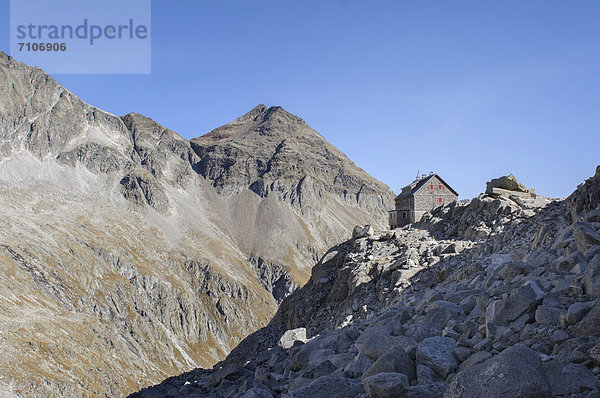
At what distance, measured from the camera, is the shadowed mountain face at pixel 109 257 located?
258ft

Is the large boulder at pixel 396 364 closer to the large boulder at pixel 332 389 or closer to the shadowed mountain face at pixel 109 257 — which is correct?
the large boulder at pixel 332 389

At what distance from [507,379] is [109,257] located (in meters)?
135

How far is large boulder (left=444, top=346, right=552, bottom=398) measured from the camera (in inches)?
256

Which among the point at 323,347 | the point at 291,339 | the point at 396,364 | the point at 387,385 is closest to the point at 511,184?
the point at 291,339

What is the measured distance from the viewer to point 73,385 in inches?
2598

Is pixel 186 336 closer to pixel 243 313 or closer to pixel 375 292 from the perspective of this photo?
pixel 243 313

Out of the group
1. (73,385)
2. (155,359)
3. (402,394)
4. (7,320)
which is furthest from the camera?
(155,359)

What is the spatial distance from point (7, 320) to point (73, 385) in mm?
16872

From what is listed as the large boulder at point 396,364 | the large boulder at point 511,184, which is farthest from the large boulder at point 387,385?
the large boulder at point 511,184

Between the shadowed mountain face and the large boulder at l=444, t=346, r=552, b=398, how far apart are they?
66.1m

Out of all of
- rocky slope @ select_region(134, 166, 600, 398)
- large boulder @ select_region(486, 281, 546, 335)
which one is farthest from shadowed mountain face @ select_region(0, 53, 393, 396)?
large boulder @ select_region(486, 281, 546, 335)

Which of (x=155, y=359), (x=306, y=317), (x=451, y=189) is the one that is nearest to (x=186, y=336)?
(x=155, y=359)

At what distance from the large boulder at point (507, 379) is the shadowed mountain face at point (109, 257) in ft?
217

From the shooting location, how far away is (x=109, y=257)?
128625mm
